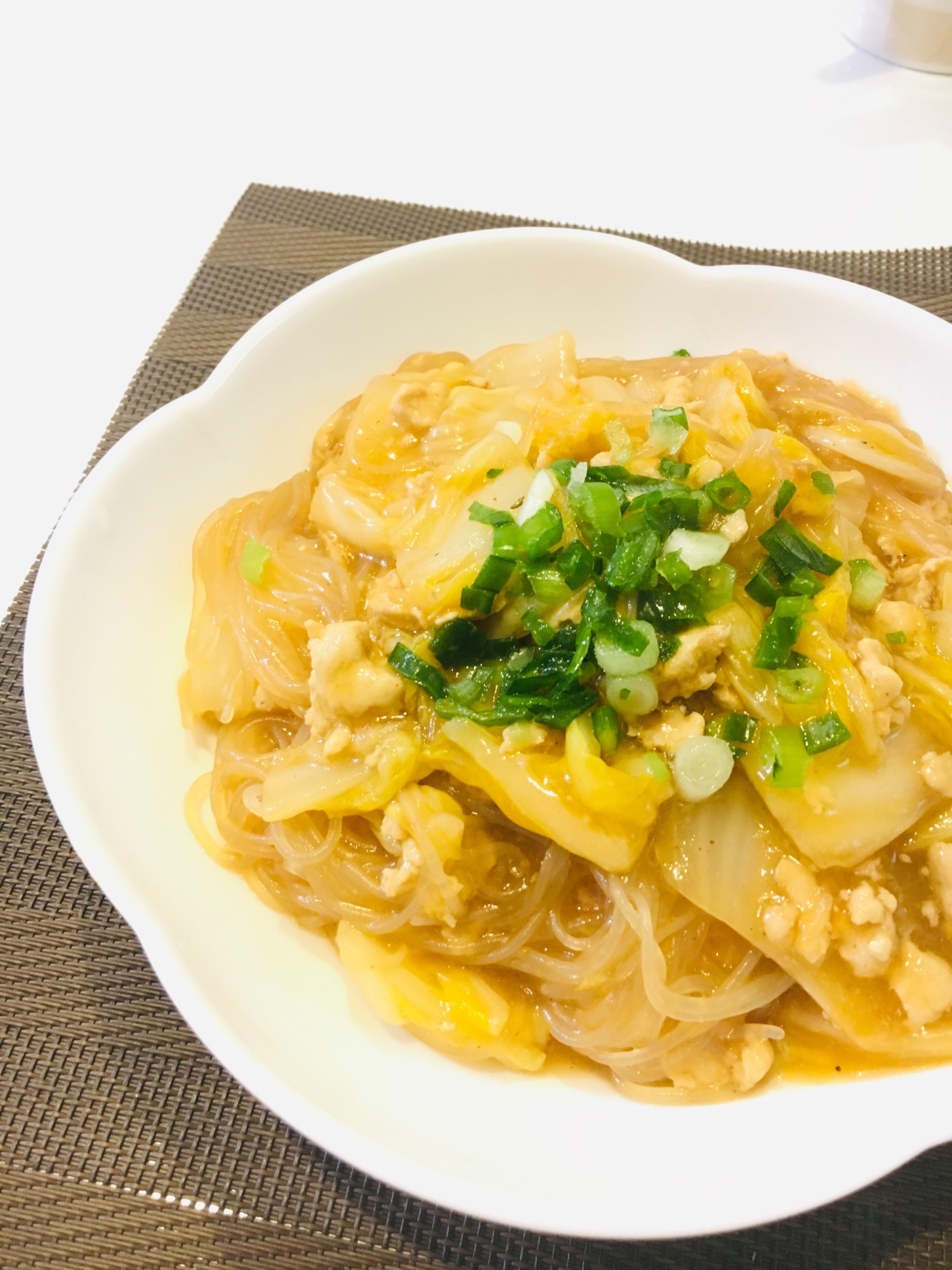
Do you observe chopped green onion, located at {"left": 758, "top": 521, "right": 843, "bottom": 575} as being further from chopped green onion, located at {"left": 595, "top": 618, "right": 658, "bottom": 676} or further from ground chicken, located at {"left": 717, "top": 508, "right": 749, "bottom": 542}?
chopped green onion, located at {"left": 595, "top": 618, "right": 658, "bottom": 676}

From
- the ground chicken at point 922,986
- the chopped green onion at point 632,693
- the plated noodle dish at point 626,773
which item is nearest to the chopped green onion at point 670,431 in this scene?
the plated noodle dish at point 626,773

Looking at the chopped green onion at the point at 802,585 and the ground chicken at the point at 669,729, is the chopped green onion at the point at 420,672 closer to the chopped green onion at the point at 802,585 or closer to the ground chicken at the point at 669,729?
the ground chicken at the point at 669,729

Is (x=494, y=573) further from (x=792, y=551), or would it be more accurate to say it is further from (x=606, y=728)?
(x=792, y=551)

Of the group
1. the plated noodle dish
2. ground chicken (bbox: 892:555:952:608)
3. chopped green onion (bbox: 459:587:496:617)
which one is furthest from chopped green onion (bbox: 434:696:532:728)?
ground chicken (bbox: 892:555:952:608)

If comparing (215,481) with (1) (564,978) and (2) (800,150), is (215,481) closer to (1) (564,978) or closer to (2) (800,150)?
(1) (564,978)

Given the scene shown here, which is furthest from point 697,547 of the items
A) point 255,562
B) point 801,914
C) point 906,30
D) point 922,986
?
point 906,30

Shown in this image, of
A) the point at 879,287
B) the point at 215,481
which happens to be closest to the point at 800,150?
the point at 879,287
